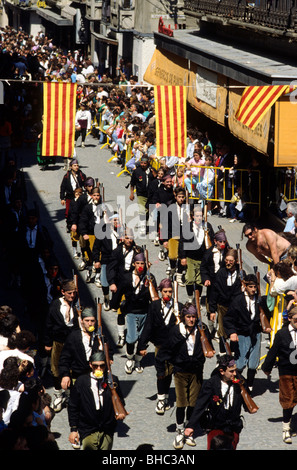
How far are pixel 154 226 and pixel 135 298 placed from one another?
20.7 feet

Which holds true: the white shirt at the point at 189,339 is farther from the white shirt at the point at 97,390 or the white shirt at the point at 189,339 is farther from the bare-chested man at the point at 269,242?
the bare-chested man at the point at 269,242

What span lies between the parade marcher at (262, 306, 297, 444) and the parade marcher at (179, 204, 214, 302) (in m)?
3.91

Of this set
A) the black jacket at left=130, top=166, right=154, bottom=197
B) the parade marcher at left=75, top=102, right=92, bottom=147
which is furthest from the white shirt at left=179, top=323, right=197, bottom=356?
the parade marcher at left=75, top=102, right=92, bottom=147

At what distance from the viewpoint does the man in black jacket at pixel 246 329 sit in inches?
450

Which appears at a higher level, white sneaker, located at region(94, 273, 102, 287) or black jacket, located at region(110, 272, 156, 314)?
black jacket, located at region(110, 272, 156, 314)

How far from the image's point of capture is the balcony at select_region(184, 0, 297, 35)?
1775cm

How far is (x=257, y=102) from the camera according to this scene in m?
15.8

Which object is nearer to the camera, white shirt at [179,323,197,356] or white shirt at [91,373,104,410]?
white shirt at [91,373,104,410]

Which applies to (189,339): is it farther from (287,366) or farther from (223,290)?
(223,290)

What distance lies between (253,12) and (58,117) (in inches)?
260

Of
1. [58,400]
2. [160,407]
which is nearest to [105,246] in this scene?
[58,400]

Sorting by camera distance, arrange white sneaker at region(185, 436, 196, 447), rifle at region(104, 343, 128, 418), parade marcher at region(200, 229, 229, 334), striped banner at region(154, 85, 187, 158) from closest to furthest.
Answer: rifle at region(104, 343, 128, 418) → white sneaker at region(185, 436, 196, 447) → parade marcher at region(200, 229, 229, 334) → striped banner at region(154, 85, 187, 158)

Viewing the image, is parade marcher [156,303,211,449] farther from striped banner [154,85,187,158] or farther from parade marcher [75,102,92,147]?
parade marcher [75,102,92,147]

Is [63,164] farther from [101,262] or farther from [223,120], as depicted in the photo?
[101,262]
